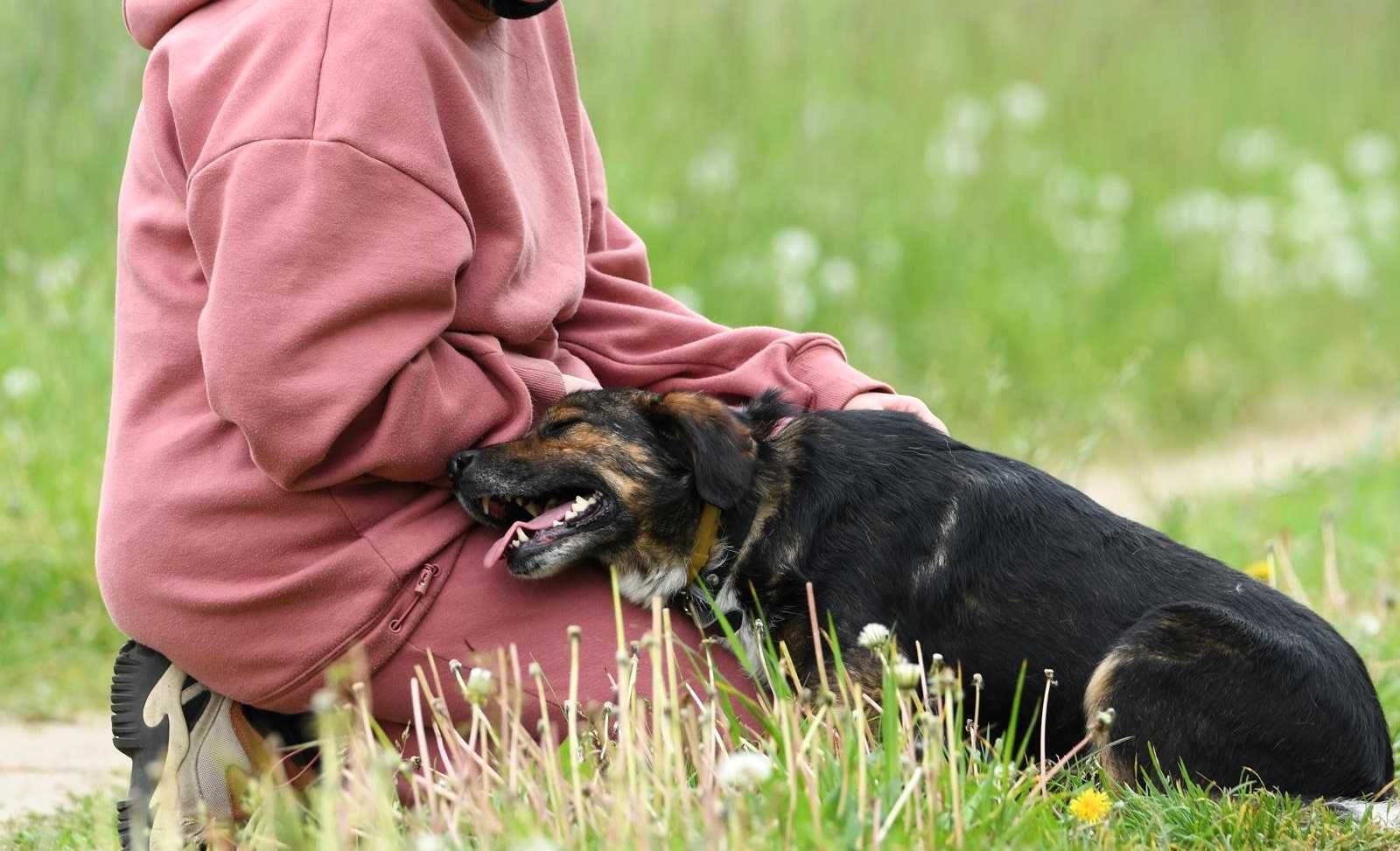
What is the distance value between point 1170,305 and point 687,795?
21.7 feet

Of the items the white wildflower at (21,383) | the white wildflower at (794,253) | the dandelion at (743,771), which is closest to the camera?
the dandelion at (743,771)

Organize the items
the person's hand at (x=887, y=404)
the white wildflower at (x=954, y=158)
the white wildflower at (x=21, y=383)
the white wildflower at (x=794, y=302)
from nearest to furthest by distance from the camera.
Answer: the person's hand at (x=887, y=404)
the white wildflower at (x=21, y=383)
the white wildflower at (x=794, y=302)
the white wildflower at (x=954, y=158)

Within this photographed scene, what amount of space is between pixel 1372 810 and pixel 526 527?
1.71 meters

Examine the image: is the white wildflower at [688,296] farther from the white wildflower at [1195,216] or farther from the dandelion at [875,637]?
the dandelion at [875,637]

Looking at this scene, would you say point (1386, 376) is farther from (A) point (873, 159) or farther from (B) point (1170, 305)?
(A) point (873, 159)

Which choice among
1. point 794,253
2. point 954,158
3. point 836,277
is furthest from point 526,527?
point 954,158

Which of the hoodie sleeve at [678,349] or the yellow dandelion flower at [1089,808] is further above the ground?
the hoodie sleeve at [678,349]

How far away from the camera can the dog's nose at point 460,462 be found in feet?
10.3

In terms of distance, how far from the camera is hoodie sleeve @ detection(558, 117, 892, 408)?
3682mm

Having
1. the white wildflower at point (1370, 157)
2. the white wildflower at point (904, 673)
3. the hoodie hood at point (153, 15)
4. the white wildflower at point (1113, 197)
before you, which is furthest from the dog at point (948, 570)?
the white wildflower at point (1370, 157)

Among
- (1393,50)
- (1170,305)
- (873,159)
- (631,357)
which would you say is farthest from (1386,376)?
(631,357)

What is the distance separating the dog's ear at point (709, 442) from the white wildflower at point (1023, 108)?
20.3 feet

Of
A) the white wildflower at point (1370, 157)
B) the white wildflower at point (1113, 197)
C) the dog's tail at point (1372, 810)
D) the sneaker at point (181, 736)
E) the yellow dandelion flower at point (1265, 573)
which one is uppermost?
the white wildflower at point (1370, 157)

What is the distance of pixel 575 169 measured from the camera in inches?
145
